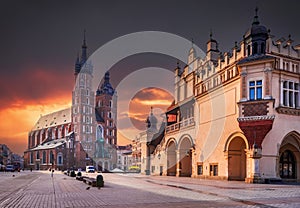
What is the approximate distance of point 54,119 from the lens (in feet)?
516

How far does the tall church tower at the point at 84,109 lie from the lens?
13300 cm

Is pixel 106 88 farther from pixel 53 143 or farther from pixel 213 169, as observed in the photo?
pixel 213 169

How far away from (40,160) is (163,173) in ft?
305

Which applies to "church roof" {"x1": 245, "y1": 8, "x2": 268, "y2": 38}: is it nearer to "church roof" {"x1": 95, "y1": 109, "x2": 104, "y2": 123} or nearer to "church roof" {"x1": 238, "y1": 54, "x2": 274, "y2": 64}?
"church roof" {"x1": 238, "y1": 54, "x2": 274, "y2": 64}

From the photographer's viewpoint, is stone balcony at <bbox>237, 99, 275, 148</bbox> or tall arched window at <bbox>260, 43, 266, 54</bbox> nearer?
stone balcony at <bbox>237, 99, 275, 148</bbox>

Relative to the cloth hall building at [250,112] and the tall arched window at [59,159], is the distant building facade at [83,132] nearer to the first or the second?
the tall arched window at [59,159]

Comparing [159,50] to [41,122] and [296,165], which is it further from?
[41,122]

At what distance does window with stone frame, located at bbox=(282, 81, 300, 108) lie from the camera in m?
35.5

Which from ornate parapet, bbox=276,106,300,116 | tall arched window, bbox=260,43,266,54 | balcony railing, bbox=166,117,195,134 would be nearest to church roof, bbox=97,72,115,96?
balcony railing, bbox=166,117,195,134

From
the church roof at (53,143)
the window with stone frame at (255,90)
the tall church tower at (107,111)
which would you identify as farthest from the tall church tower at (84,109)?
the window with stone frame at (255,90)

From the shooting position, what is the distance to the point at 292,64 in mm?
36625

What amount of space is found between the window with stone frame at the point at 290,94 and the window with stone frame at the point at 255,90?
2527 mm

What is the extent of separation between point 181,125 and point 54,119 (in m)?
115

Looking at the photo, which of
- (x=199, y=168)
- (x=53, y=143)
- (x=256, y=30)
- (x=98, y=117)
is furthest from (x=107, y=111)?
(x=256, y=30)
